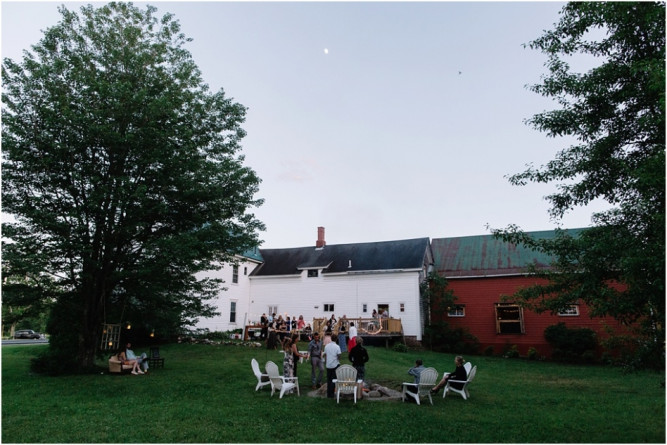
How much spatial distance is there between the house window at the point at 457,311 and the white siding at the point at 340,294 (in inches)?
114

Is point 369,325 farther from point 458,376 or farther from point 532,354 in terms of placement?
point 458,376

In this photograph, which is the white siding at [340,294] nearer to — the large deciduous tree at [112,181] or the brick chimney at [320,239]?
the brick chimney at [320,239]

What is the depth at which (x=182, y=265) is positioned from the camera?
1470cm

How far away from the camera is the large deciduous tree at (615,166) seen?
18.4 ft

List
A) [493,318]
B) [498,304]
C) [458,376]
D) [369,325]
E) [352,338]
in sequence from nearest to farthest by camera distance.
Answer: [458,376] < [352,338] < [369,325] < [493,318] < [498,304]

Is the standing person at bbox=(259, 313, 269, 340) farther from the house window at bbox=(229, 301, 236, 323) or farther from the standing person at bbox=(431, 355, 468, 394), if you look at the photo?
the standing person at bbox=(431, 355, 468, 394)

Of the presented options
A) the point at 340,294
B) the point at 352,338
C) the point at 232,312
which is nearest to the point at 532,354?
the point at 340,294

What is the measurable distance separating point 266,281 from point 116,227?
64.1ft

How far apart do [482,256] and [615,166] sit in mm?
25127

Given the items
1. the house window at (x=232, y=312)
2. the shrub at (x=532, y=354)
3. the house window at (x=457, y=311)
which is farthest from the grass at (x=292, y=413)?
the house window at (x=232, y=312)

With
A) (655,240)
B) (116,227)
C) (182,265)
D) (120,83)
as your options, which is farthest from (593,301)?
(120,83)

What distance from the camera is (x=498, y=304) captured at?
28.2 meters

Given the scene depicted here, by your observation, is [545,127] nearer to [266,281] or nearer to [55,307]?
[55,307]

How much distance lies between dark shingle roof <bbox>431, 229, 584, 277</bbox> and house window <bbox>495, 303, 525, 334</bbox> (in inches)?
90.6
